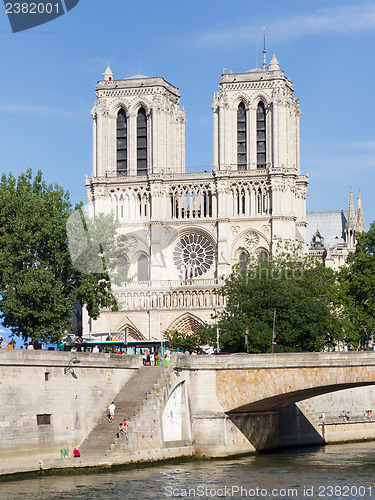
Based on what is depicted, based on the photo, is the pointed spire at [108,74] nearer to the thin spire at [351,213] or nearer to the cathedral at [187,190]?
the cathedral at [187,190]

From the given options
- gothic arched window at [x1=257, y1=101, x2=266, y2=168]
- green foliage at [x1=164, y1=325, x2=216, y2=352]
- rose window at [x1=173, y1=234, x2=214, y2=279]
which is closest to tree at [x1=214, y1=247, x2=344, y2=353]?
green foliage at [x1=164, y1=325, x2=216, y2=352]

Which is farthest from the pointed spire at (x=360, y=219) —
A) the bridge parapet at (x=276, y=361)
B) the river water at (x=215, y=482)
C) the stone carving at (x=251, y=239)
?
the river water at (x=215, y=482)

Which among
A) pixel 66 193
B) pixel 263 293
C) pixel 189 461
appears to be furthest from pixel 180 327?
pixel 189 461

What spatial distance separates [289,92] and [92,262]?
50090mm

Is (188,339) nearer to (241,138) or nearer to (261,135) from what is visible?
(241,138)

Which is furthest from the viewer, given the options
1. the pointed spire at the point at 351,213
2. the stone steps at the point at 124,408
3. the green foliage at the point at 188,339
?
the pointed spire at the point at 351,213

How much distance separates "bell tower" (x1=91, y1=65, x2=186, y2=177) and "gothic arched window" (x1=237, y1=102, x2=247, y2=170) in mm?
6885

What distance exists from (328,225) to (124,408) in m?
81.0

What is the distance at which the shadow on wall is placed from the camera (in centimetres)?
5475

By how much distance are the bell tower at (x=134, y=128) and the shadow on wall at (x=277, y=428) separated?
48.8 meters

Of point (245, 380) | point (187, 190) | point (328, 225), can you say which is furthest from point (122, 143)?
point (245, 380)

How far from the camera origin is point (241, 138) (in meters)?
107

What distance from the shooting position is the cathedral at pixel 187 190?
103688 millimetres

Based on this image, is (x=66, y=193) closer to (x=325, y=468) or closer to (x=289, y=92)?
(x=325, y=468)
